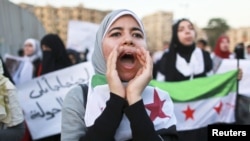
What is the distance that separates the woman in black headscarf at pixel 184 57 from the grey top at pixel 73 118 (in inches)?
102

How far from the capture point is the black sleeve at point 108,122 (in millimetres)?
1542

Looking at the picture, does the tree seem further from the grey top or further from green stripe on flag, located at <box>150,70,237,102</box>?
the grey top

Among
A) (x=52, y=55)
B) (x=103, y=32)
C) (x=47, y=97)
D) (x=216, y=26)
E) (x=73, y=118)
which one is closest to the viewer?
(x=73, y=118)

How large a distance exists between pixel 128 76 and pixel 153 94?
156mm

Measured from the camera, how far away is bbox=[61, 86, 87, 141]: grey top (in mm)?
1640

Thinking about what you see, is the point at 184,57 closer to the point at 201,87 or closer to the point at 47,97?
the point at 201,87

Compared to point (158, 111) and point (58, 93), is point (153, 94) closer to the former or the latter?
point (158, 111)

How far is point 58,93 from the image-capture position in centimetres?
461

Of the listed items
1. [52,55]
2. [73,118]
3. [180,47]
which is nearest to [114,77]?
[73,118]

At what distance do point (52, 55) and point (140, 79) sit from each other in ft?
11.5

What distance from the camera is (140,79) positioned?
5.29ft

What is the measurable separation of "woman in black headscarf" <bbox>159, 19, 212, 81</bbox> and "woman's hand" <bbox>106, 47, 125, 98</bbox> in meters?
2.62

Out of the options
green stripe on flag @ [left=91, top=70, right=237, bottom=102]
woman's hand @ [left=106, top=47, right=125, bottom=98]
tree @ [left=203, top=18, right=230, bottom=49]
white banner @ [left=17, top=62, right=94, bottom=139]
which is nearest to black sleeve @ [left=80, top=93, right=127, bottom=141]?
woman's hand @ [left=106, top=47, right=125, bottom=98]

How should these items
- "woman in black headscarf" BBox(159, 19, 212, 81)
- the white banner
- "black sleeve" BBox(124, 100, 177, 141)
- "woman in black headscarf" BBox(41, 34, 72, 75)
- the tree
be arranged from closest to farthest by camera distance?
"black sleeve" BBox(124, 100, 177, 141), "woman in black headscarf" BBox(159, 19, 212, 81), the white banner, "woman in black headscarf" BBox(41, 34, 72, 75), the tree
